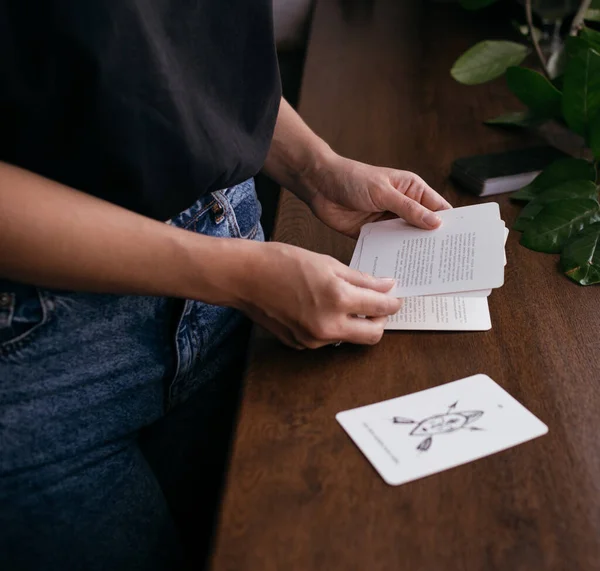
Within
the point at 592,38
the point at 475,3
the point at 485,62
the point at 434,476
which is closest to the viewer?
the point at 434,476

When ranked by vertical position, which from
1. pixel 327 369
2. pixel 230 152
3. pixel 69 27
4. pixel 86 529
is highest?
pixel 69 27

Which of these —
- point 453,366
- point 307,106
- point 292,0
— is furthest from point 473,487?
point 292,0

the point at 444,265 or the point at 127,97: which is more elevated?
the point at 127,97

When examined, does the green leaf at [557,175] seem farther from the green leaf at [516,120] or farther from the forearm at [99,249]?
the forearm at [99,249]

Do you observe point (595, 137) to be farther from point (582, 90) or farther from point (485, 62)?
point (485, 62)

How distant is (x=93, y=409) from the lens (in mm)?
756

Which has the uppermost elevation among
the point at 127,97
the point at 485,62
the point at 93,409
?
the point at 127,97

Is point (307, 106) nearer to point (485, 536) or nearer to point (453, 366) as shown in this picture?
point (453, 366)

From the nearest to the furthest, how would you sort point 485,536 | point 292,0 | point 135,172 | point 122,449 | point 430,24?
1. point 485,536
2. point 135,172
3. point 122,449
4. point 430,24
5. point 292,0

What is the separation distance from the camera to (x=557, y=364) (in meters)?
0.74

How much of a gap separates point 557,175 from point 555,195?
0.07 metres

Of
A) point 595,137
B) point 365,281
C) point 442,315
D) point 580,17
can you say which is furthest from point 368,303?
point 580,17

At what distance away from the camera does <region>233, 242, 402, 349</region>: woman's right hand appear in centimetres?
71

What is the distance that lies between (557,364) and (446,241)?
8.0 inches
